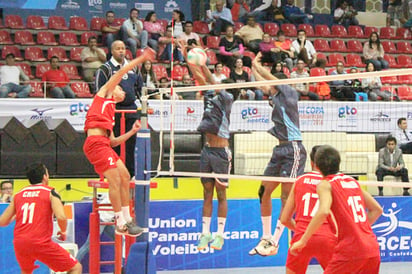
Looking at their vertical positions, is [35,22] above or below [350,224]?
above

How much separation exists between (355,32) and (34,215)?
54.0ft

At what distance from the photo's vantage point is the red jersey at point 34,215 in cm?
861

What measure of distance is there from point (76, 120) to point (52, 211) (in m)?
6.66

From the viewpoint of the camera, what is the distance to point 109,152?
30.9ft

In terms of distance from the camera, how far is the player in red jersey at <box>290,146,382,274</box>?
641 centimetres

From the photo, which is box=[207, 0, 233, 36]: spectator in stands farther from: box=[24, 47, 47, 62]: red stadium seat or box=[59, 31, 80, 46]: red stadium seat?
box=[24, 47, 47, 62]: red stadium seat

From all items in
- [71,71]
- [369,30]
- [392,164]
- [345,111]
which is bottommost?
[392,164]

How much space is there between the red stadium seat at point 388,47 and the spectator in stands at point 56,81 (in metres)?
9.83

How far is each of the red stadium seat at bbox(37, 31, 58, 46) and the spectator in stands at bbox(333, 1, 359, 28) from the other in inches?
365

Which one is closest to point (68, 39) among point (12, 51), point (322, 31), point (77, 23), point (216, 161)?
point (77, 23)

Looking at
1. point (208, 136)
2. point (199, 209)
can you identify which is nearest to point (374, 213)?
point (208, 136)

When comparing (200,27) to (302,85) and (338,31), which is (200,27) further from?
(338,31)

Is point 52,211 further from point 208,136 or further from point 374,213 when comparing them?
point 374,213

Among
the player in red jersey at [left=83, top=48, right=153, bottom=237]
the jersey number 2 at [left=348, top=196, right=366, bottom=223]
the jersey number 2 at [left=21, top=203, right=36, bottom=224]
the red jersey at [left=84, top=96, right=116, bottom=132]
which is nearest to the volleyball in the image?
the player in red jersey at [left=83, top=48, right=153, bottom=237]
